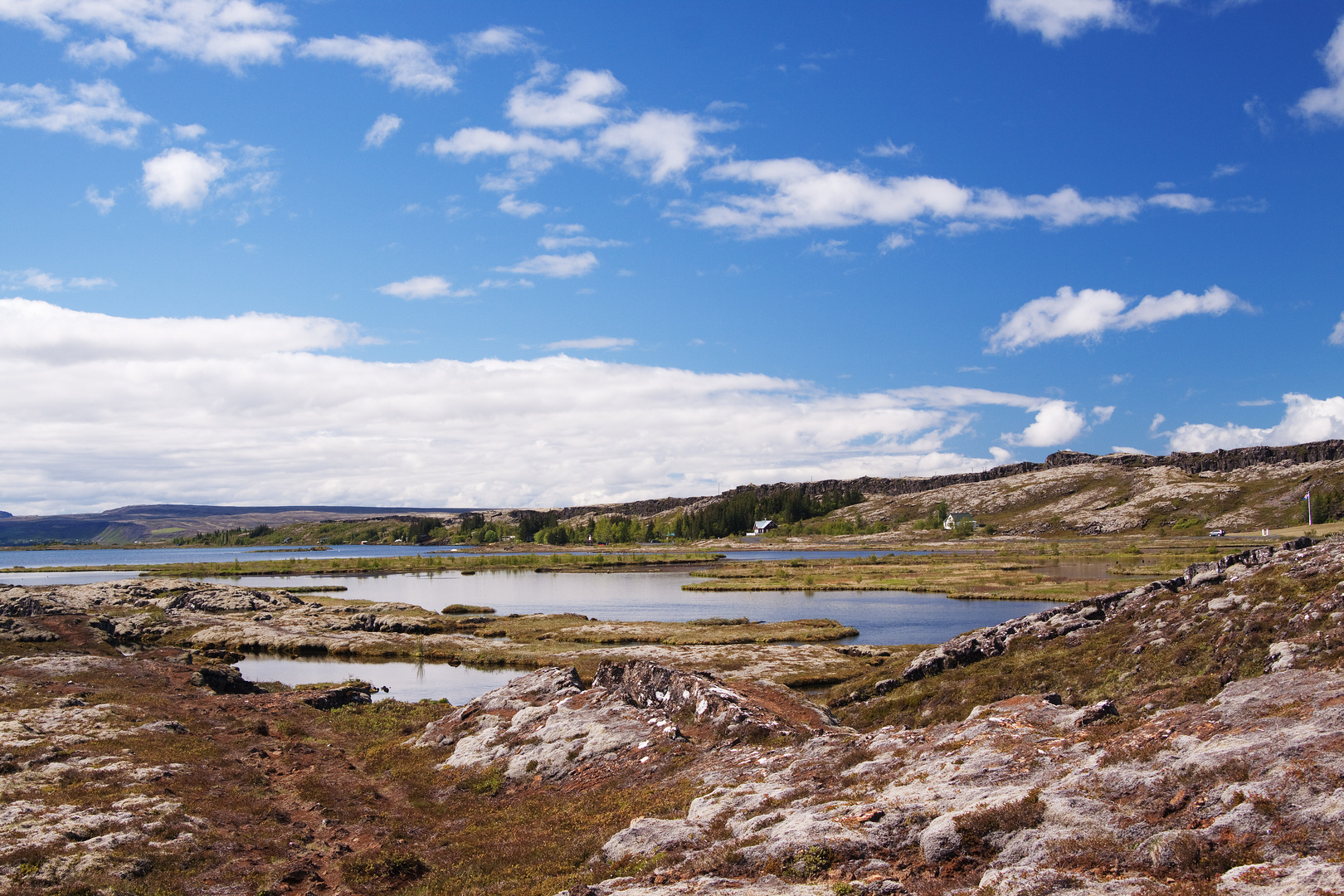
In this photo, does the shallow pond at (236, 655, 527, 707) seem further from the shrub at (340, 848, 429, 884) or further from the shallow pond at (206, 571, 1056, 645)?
the shrub at (340, 848, 429, 884)

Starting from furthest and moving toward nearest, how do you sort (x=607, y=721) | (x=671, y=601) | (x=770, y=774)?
(x=671, y=601)
(x=607, y=721)
(x=770, y=774)

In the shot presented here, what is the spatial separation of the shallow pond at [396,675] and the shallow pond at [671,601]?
34.3m

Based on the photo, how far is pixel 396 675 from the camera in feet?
223

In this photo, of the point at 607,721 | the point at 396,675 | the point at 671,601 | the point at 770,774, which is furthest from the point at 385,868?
the point at 671,601

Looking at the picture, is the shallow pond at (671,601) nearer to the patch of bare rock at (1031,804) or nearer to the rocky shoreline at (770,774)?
the rocky shoreline at (770,774)

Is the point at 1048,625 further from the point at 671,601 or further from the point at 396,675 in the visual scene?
the point at 671,601

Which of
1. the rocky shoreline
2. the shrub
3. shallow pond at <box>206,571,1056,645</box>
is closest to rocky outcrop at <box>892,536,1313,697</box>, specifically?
the rocky shoreline

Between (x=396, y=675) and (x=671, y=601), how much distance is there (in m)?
60.9

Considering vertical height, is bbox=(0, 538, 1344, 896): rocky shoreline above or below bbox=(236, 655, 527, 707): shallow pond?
above

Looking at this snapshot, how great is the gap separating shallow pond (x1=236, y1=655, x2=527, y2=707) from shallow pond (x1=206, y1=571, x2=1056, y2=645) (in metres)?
34.3

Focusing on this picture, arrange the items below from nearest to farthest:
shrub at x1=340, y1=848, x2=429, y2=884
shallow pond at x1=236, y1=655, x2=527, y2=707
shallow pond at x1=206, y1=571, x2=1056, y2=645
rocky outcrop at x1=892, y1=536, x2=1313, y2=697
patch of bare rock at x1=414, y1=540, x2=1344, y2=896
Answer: patch of bare rock at x1=414, y1=540, x2=1344, y2=896 → shrub at x1=340, y1=848, x2=429, y2=884 → rocky outcrop at x1=892, y1=536, x2=1313, y2=697 → shallow pond at x1=236, y1=655, x2=527, y2=707 → shallow pond at x1=206, y1=571, x2=1056, y2=645

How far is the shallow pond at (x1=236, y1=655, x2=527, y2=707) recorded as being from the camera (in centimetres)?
5950

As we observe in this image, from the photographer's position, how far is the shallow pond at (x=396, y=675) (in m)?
59.5

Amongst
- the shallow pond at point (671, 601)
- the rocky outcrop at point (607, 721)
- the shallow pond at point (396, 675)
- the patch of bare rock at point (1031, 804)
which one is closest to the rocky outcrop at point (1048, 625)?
the patch of bare rock at point (1031, 804)
